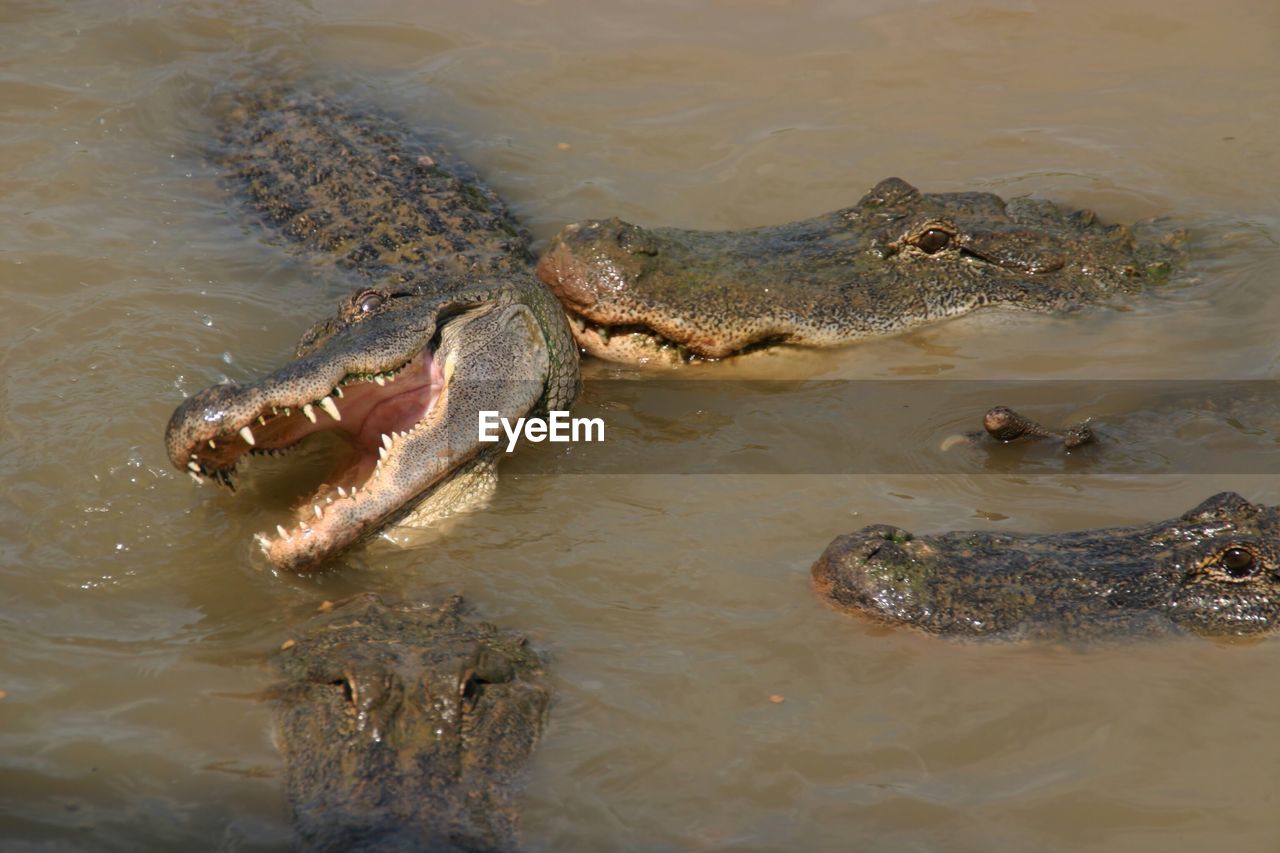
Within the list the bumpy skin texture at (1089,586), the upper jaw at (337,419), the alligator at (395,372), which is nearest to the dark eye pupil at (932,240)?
the alligator at (395,372)

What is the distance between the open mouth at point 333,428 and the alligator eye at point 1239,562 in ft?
9.47

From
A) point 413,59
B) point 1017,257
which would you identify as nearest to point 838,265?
point 1017,257

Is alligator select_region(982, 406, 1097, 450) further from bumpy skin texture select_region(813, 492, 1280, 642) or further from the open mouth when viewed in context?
the open mouth

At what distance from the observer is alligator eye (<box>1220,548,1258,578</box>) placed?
4.58 m

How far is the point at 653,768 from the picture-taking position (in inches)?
166

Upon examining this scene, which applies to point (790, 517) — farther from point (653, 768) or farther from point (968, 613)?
point (653, 768)

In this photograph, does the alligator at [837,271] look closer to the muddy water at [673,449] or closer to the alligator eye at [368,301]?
the muddy water at [673,449]

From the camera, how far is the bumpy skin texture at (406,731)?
3689 millimetres

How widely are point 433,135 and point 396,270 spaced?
6.68ft

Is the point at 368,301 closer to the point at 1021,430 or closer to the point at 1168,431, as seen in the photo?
the point at 1021,430

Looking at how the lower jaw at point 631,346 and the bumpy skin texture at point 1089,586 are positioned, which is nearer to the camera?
the bumpy skin texture at point 1089,586

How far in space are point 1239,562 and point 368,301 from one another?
3.43m

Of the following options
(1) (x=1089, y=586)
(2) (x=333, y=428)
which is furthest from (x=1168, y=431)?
(2) (x=333, y=428)

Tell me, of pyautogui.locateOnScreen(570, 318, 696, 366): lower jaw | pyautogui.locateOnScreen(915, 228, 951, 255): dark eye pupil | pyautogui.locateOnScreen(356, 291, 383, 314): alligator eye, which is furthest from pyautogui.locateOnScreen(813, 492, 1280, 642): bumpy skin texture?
pyautogui.locateOnScreen(915, 228, 951, 255): dark eye pupil
